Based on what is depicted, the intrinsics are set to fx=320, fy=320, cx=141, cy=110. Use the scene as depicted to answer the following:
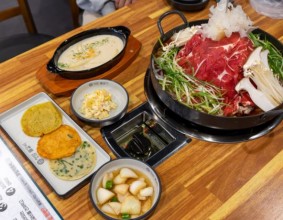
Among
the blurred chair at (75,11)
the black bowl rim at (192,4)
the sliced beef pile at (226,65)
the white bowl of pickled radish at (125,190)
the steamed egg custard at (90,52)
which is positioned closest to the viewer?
the white bowl of pickled radish at (125,190)

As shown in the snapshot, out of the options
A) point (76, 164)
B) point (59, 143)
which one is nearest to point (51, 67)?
point (59, 143)

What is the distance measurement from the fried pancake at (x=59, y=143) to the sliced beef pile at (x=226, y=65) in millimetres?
593

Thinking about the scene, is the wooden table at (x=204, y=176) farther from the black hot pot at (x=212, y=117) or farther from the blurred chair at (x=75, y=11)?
the blurred chair at (x=75, y=11)

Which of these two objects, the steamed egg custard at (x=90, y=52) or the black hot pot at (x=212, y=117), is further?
the steamed egg custard at (x=90, y=52)

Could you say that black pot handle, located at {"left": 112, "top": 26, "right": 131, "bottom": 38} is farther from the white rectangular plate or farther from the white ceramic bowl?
the white rectangular plate

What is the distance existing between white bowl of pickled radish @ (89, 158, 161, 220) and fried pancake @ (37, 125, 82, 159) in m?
0.20

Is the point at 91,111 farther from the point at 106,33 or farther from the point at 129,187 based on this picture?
the point at 106,33

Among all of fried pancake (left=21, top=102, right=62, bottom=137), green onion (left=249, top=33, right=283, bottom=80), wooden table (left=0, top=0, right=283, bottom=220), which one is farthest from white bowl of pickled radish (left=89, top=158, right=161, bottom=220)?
green onion (left=249, top=33, right=283, bottom=80)

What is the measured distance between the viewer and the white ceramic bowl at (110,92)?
55.4 inches

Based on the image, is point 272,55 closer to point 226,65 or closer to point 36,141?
point 226,65

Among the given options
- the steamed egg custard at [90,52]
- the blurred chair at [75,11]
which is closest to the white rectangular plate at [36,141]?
the steamed egg custard at [90,52]

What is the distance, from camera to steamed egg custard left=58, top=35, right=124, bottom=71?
5.55 feet

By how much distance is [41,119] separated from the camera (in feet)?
4.69

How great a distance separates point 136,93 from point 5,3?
3190 millimetres
